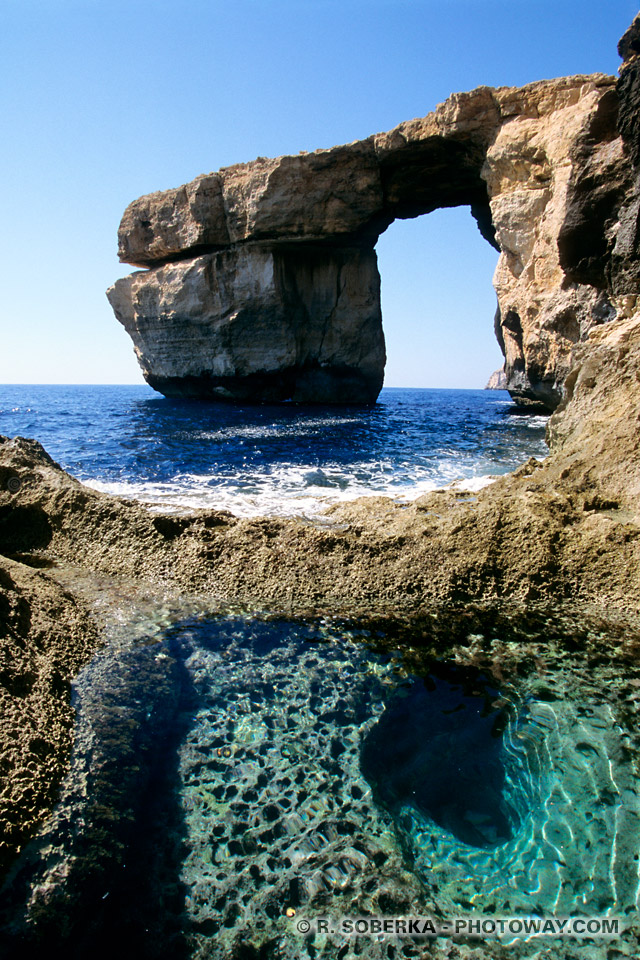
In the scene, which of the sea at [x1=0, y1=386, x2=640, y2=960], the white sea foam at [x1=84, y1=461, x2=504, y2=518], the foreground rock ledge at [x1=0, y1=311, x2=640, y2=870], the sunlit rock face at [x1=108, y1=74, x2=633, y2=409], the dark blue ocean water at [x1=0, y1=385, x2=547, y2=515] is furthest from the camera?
the sunlit rock face at [x1=108, y1=74, x2=633, y2=409]

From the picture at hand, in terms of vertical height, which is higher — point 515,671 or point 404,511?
point 404,511

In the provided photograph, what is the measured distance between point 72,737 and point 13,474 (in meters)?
3.20

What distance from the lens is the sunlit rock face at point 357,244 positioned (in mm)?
12625

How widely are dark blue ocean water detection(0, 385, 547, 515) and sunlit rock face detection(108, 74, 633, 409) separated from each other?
376cm

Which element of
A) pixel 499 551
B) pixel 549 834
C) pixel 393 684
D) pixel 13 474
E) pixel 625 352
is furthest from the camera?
pixel 625 352

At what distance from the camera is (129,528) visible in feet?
13.9

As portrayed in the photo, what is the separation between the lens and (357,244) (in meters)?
23.5

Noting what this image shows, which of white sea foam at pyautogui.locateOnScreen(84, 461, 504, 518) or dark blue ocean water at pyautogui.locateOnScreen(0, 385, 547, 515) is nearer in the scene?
white sea foam at pyautogui.locateOnScreen(84, 461, 504, 518)

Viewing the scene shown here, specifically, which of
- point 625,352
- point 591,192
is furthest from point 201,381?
point 625,352

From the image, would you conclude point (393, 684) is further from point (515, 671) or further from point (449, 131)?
point (449, 131)

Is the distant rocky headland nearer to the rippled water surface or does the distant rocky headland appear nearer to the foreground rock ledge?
the foreground rock ledge

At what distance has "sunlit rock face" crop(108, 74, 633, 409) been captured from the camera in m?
12.6

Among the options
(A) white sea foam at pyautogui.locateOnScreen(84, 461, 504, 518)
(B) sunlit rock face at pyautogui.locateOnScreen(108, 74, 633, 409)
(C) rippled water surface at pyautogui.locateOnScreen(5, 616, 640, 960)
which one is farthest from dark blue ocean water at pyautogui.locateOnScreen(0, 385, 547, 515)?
(B) sunlit rock face at pyautogui.locateOnScreen(108, 74, 633, 409)

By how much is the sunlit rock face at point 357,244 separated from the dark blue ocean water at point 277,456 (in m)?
3.76
